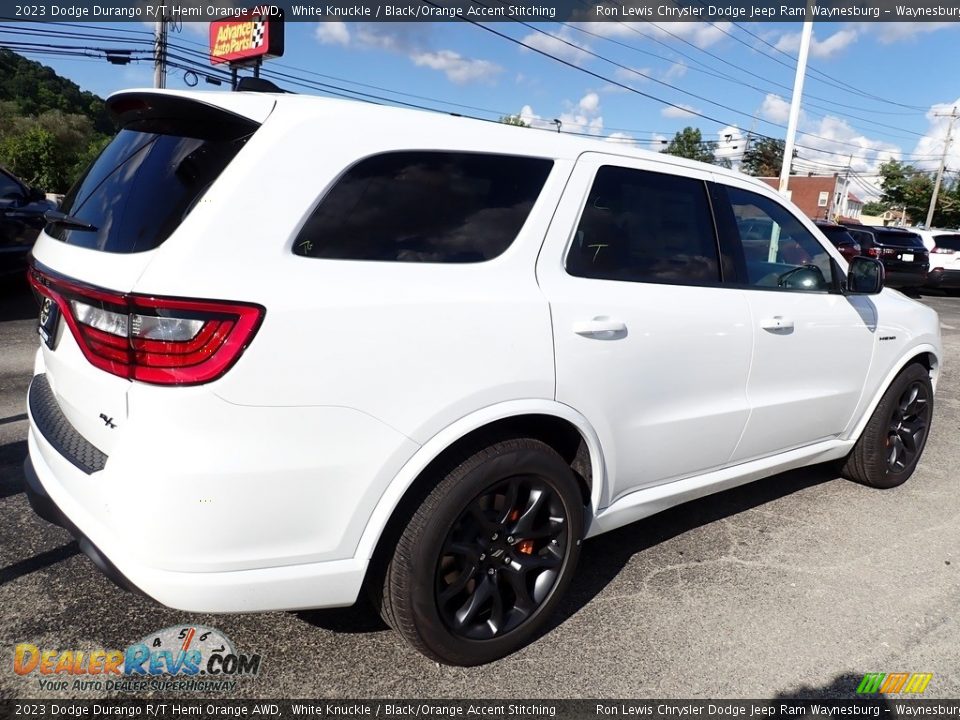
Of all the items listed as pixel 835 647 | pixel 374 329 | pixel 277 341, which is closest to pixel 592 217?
pixel 374 329

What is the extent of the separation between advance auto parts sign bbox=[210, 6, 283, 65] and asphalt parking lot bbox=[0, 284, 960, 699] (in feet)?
76.2

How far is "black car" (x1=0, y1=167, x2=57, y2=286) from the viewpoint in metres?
7.52

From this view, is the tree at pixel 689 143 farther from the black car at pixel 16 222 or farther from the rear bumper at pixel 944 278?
the black car at pixel 16 222

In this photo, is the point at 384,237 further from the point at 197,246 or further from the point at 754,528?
the point at 754,528

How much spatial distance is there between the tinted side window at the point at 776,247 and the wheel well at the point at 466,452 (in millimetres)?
1267

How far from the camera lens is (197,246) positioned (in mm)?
1852

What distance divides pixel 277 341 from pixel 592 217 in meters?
1.33

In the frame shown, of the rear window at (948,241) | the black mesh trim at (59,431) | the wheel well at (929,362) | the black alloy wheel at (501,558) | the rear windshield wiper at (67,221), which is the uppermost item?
the rear window at (948,241)

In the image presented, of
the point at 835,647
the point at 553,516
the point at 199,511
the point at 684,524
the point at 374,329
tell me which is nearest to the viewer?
the point at 199,511

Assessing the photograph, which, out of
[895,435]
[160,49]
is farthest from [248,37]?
[895,435]

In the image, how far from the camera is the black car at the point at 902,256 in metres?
16.8

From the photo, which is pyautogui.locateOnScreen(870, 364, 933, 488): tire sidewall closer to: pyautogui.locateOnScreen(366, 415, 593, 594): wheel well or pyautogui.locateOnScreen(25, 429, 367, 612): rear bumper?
pyautogui.locateOnScreen(366, 415, 593, 594): wheel well

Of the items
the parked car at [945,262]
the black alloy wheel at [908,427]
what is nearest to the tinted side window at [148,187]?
the black alloy wheel at [908,427]

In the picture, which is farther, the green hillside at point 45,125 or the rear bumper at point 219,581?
the green hillside at point 45,125
